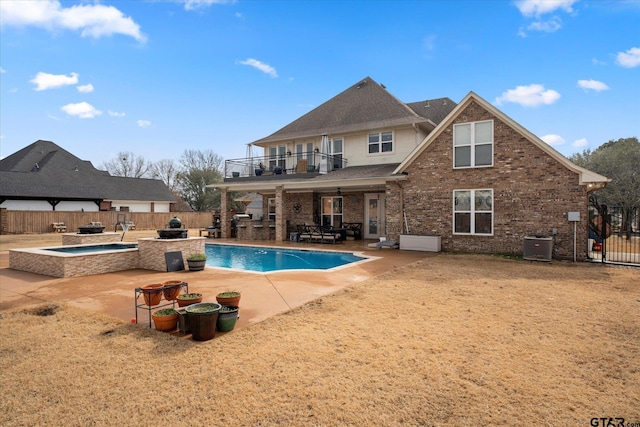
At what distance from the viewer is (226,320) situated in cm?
521

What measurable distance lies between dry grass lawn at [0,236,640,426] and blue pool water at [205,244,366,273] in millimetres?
5951

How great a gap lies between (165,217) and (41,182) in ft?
37.1

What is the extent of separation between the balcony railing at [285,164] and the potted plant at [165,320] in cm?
1559

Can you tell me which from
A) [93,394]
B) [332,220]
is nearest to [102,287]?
[93,394]

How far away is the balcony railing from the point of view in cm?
2044

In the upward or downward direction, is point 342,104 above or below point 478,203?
above

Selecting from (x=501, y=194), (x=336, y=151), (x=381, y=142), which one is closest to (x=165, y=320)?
(x=501, y=194)

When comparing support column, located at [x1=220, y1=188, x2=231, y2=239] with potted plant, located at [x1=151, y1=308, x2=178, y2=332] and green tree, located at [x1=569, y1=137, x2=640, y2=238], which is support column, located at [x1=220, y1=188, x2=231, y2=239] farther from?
green tree, located at [x1=569, y1=137, x2=640, y2=238]

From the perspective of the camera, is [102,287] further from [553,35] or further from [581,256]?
[553,35]

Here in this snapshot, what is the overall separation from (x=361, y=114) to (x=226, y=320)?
59.5ft

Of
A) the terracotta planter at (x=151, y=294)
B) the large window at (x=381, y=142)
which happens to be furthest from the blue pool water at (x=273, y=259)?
the large window at (x=381, y=142)

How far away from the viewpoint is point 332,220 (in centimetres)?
2167

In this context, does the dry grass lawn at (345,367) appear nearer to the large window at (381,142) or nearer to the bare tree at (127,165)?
the large window at (381,142)

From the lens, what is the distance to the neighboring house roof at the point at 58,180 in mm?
31078
